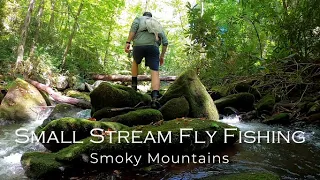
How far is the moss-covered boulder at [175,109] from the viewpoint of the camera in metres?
6.03

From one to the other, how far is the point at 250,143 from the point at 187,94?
2.15 meters

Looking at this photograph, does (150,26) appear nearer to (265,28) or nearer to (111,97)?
(111,97)

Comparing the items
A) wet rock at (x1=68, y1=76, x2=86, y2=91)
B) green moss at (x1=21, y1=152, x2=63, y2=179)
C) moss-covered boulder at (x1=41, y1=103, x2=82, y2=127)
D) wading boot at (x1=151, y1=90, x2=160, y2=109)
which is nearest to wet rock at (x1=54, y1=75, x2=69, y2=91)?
wet rock at (x1=68, y1=76, x2=86, y2=91)

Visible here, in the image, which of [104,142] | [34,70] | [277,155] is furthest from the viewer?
[34,70]

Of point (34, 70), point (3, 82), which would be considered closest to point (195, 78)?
point (3, 82)

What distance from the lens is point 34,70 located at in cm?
1197

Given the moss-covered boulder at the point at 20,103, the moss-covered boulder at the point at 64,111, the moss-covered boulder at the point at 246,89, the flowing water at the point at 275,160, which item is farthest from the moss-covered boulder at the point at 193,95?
the moss-covered boulder at the point at 20,103

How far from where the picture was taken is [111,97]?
20.1 feet

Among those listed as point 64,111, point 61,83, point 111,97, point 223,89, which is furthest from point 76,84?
point 111,97

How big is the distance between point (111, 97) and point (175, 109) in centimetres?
141

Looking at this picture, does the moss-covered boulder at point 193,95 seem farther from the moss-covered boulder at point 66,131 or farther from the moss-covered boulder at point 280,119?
the moss-covered boulder at point 66,131

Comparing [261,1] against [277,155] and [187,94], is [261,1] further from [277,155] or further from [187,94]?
[277,155]

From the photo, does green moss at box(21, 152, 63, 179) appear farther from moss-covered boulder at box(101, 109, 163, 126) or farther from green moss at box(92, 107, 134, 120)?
green moss at box(92, 107, 134, 120)

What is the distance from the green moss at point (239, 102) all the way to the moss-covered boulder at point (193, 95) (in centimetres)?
129
